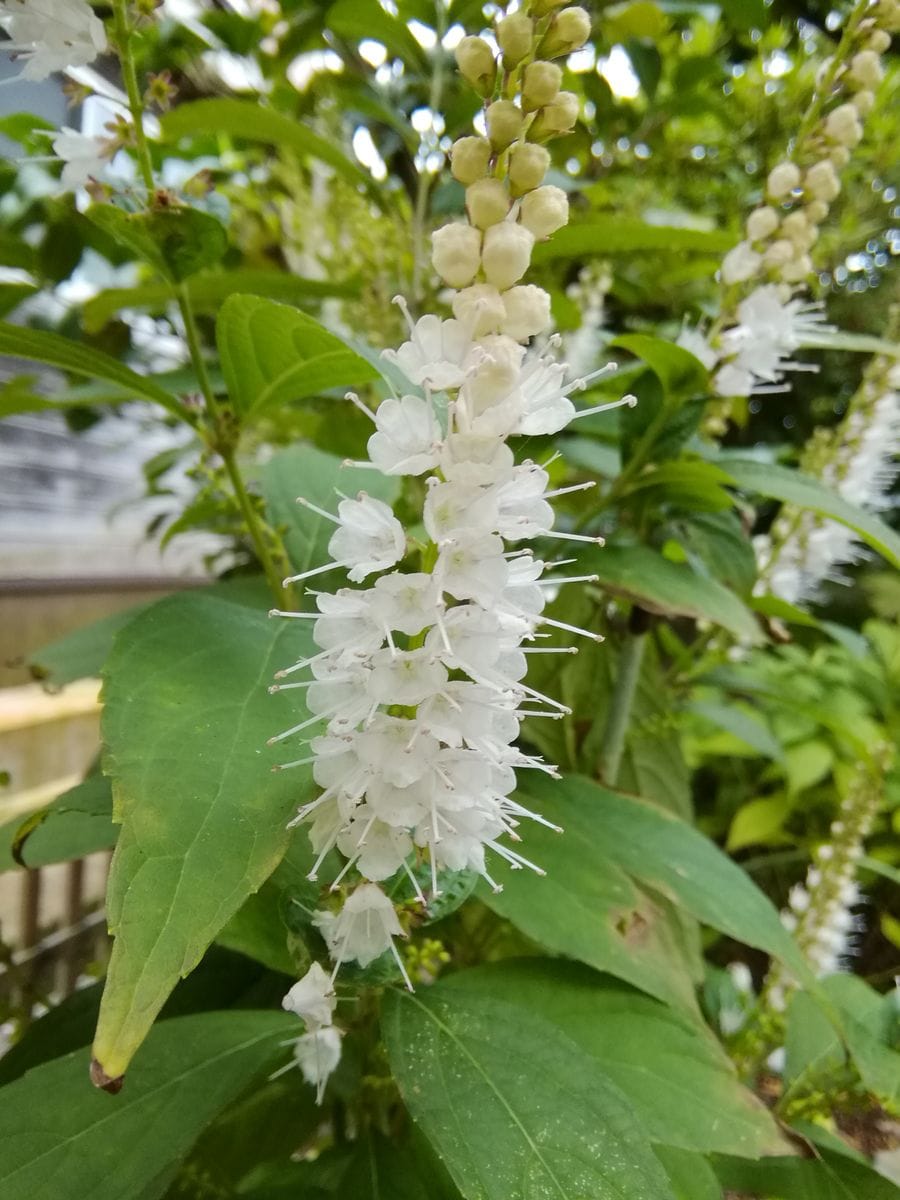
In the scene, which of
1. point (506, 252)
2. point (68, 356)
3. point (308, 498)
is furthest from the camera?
point (308, 498)

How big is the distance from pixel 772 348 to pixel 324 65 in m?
0.69

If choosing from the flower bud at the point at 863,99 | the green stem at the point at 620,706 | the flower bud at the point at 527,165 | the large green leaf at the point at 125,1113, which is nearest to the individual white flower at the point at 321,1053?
the large green leaf at the point at 125,1113

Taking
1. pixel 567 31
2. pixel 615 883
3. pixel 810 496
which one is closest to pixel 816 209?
pixel 810 496

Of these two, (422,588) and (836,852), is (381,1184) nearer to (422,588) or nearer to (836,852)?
(422,588)

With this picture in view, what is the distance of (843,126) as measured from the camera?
20.0 inches

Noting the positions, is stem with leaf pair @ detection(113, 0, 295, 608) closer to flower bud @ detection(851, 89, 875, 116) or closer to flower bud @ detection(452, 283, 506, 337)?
flower bud @ detection(452, 283, 506, 337)

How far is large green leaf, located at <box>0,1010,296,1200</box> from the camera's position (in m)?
0.33

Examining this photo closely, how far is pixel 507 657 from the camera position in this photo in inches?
11.7

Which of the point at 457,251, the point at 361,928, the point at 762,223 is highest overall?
the point at 762,223

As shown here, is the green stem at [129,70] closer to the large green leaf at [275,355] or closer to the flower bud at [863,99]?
the large green leaf at [275,355]

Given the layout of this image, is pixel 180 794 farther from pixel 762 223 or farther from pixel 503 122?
pixel 762 223

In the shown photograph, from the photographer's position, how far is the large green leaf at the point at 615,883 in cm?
40

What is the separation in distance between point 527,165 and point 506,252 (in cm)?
3

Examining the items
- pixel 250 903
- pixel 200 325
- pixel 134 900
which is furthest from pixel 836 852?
pixel 200 325
